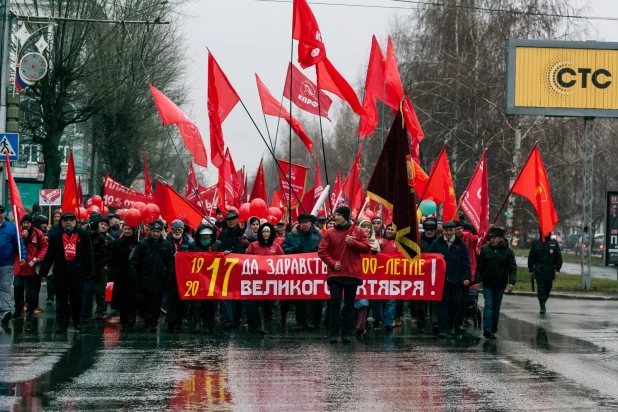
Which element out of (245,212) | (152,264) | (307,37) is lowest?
(152,264)

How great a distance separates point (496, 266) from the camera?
15.5m

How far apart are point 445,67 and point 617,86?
12.5 m

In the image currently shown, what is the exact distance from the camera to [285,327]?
17.3 metres

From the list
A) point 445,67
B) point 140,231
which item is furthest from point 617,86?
point 140,231

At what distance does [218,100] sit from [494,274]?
6987 millimetres

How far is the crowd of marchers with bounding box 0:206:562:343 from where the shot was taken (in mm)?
14852

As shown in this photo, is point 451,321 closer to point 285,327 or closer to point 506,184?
point 285,327

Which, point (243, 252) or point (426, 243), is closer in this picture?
point (243, 252)

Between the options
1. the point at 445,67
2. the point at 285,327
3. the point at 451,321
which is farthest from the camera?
the point at 445,67

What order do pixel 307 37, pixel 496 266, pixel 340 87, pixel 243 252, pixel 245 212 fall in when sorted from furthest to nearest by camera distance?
1. pixel 245 212
2. pixel 340 87
3. pixel 307 37
4. pixel 243 252
5. pixel 496 266

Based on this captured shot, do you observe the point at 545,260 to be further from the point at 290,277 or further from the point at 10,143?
the point at 10,143

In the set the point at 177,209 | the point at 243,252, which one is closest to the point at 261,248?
the point at 243,252

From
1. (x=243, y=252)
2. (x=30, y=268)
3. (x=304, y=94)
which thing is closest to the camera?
(x=243, y=252)

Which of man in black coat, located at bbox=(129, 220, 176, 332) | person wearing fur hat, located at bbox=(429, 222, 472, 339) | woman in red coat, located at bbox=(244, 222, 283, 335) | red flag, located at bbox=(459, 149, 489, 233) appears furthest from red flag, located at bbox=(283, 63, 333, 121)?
person wearing fur hat, located at bbox=(429, 222, 472, 339)
